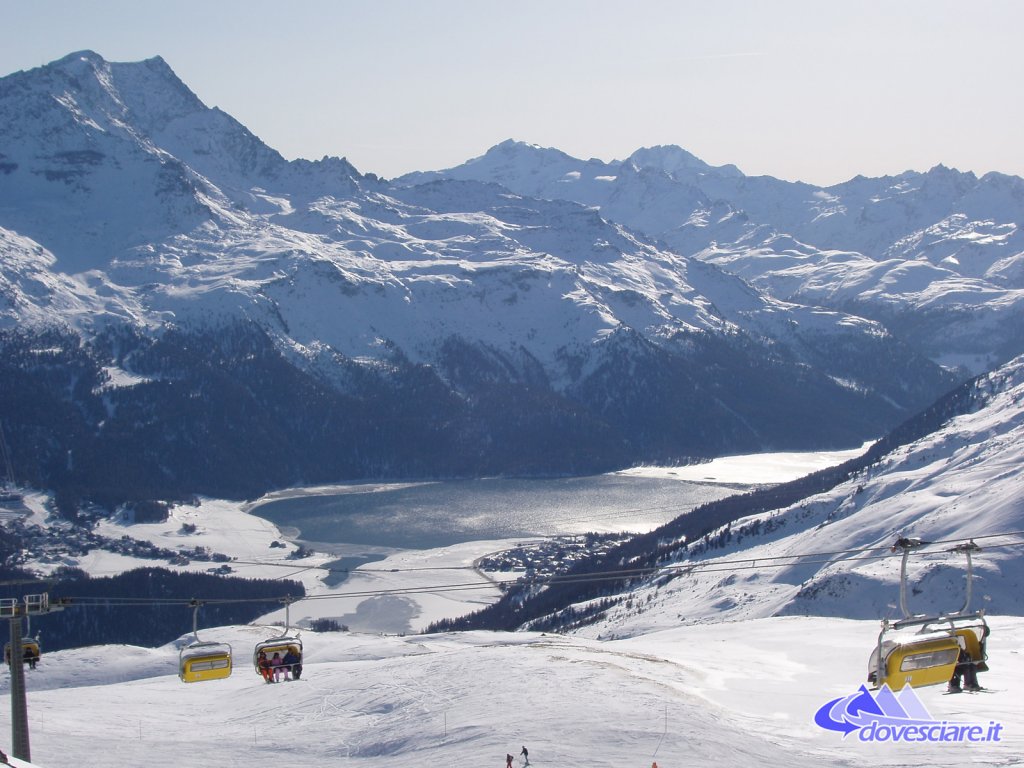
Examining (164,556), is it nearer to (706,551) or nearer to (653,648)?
(706,551)

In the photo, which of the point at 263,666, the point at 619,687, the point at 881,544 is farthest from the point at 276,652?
the point at 881,544

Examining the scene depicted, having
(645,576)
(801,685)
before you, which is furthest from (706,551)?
(801,685)

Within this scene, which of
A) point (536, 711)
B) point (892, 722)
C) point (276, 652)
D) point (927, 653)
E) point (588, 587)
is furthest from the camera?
point (588, 587)

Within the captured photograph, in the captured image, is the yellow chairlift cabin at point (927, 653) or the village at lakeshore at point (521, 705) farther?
the village at lakeshore at point (521, 705)

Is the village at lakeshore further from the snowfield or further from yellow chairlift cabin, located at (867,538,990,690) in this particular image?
yellow chairlift cabin, located at (867,538,990,690)

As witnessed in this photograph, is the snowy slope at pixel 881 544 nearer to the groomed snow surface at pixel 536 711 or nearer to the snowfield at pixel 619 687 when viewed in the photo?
the snowfield at pixel 619 687

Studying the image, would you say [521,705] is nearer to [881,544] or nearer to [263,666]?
[263,666]

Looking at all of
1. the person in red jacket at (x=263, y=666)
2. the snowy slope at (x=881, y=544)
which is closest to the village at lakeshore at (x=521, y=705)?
the person in red jacket at (x=263, y=666)
